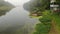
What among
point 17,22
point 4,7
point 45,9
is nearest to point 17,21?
point 17,22

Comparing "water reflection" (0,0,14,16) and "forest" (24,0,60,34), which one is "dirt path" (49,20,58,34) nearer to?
"forest" (24,0,60,34)

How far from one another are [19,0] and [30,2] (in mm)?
124

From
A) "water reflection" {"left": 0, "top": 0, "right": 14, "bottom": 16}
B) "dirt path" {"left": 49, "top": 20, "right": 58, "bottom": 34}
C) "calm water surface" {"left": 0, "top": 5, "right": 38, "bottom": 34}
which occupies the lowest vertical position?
"dirt path" {"left": 49, "top": 20, "right": 58, "bottom": 34}

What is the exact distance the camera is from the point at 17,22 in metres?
1.35

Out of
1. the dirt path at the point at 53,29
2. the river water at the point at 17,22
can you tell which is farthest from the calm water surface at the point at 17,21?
the dirt path at the point at 53,29

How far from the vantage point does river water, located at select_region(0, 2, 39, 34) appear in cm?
129

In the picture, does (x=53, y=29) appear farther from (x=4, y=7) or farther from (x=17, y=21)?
(x=4, y=7)

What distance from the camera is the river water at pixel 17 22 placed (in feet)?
4.25

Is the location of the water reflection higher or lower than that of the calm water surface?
higher

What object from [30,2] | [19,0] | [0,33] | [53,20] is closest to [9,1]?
[19,0]

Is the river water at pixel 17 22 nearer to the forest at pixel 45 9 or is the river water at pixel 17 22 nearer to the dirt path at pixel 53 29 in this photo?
the forest at pixel 45 9

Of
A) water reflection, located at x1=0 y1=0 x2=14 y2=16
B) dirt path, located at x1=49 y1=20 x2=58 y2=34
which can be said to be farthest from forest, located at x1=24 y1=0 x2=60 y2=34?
water reflection, located at x1=0 y1=0 x2=14 y2=16

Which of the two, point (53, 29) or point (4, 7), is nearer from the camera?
point (53, 29)

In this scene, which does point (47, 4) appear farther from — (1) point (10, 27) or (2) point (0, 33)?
(2) point (0, 33)
